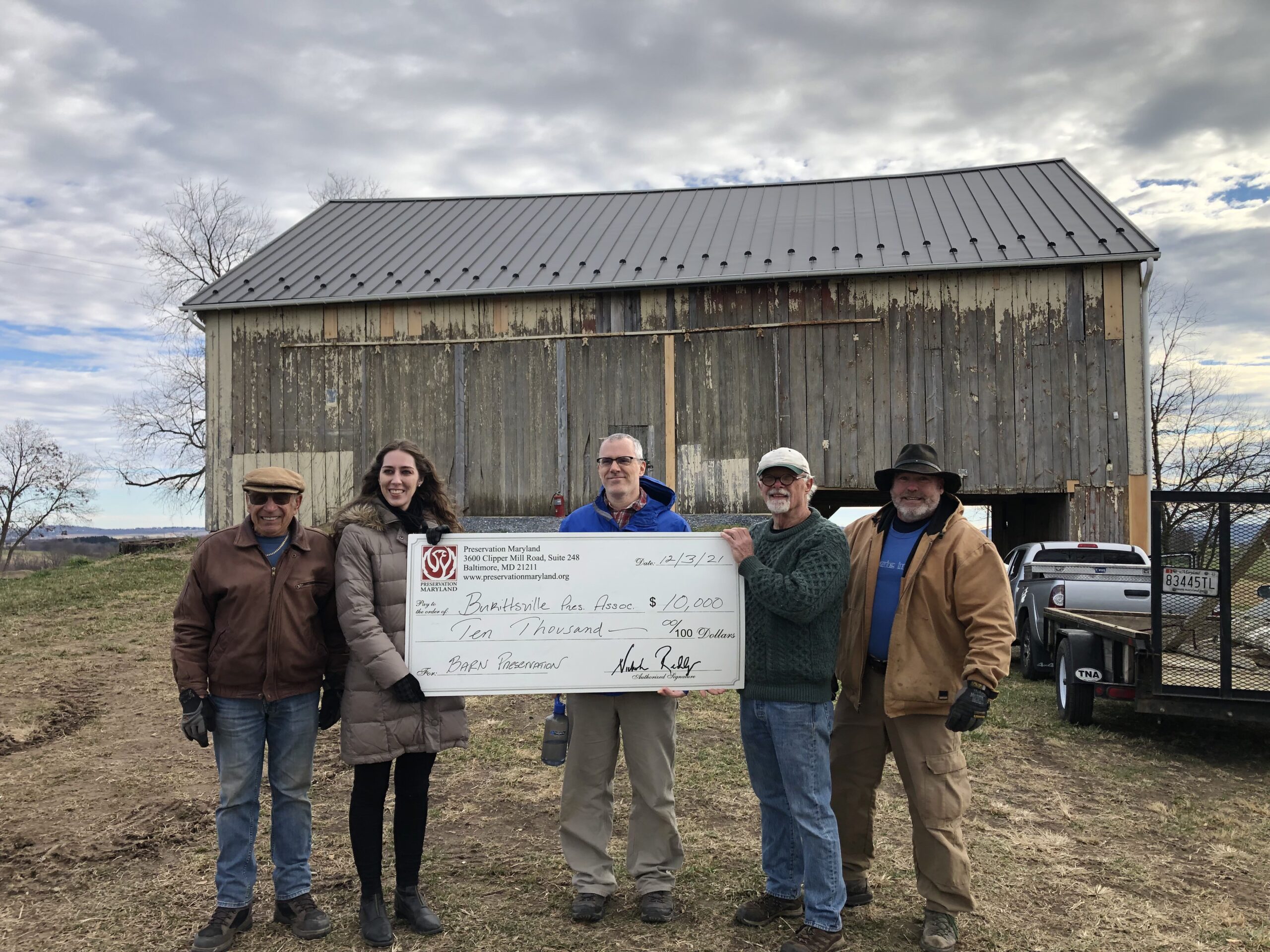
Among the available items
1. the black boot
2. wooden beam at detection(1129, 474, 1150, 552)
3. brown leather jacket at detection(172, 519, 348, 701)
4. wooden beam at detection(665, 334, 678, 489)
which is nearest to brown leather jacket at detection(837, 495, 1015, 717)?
the black boot

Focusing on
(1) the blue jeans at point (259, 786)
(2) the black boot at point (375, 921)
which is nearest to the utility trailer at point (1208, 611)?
(2) the black boot at point (375, 921)

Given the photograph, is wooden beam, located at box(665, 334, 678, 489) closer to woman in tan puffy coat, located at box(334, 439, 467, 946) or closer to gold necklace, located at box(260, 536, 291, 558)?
woman in tan puffy coat, located at box(334, 439, 467, 946)

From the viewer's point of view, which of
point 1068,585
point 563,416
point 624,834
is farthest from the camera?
point 563,416

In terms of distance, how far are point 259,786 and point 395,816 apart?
0.59 m

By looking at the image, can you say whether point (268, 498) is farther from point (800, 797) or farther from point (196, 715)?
point (800, 797)

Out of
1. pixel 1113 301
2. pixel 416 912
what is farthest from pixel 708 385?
pixel 416 912

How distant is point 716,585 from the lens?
13.8ft

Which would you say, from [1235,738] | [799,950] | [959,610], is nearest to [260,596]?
[799,950]

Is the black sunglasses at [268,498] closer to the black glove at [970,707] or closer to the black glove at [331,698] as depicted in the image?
the black glove at [331,698]

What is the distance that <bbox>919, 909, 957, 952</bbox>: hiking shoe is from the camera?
3715 mm

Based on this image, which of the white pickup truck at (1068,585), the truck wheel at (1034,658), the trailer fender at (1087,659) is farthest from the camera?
the truck wheel at (1034,658)

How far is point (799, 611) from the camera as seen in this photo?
3701 mm

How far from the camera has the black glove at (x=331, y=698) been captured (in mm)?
4059

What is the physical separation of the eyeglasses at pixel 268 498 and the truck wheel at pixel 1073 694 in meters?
6.53
